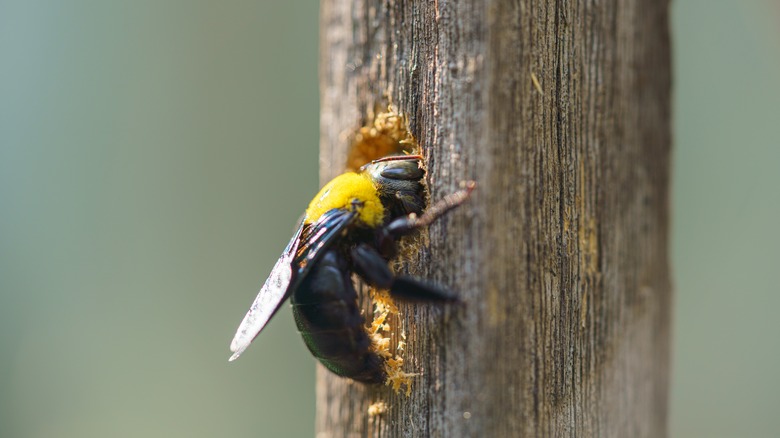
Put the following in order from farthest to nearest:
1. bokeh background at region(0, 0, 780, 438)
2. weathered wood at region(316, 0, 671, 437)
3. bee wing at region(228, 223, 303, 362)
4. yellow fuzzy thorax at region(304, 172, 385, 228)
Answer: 1. bokeh background at region(0, 0, 780, 438)
2. yellow fuzzy thorax at region(304, 172, 385, 228)
3. bee wing at region(228, 223, 303, 362)
4. weathered wood at region(316, 0, 671, 437)

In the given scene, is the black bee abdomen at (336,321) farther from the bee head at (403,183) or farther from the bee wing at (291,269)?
A: the bee head at (403,183)

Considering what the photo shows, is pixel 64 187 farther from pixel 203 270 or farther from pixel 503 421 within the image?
pixel 503 421

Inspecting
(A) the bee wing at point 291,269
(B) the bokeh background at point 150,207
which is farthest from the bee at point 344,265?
(B) the bokeh background at point 150,207

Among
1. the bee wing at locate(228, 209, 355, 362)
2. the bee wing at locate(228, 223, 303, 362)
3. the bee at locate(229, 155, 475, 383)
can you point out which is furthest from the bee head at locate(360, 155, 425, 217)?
the bee wing at locate(228, 223, 303, 362)

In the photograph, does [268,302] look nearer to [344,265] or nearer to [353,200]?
[344,265]

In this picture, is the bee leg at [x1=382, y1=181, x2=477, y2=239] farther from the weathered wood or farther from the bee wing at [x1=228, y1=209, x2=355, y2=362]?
the bee wing at [x1=228, y1=209, x2=355, y2=362]


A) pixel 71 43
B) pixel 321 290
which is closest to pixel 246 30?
pixel 71 43
